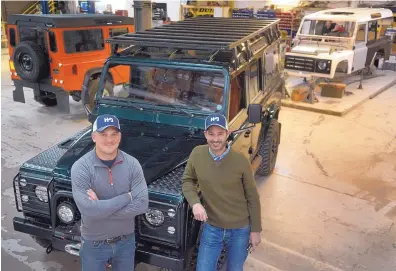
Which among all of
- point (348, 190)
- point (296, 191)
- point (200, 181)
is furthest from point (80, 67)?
point (200, 181)

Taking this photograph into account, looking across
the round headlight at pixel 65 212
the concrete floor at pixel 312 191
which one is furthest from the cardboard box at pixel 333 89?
the round headlight at pixel 65 212

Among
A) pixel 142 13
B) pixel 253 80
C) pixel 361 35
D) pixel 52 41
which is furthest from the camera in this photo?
pixel 361 35

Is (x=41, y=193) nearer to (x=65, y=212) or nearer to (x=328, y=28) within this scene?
(x=65, y=212)

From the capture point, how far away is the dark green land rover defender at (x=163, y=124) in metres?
3.20

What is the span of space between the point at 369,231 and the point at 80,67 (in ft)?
21.6

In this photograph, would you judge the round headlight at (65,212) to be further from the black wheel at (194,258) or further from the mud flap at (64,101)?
the mud flap at (64,101)

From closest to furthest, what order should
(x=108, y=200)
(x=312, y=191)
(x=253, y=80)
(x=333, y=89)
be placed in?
1. (x=108, y=200)
2. (x=253, y=80)
3. (x=312, y=191)
4. (x=333, y=89)

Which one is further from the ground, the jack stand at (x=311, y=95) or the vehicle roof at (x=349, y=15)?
the vehicle roof at (x=349, y=15)

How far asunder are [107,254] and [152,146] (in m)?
1.21

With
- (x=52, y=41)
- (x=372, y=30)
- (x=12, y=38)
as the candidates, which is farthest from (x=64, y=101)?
(x=372, y=30)

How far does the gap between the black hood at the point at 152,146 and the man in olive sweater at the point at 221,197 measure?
520mm

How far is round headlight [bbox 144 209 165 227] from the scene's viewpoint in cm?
316

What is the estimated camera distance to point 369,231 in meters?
4.76

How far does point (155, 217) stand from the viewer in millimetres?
3188
